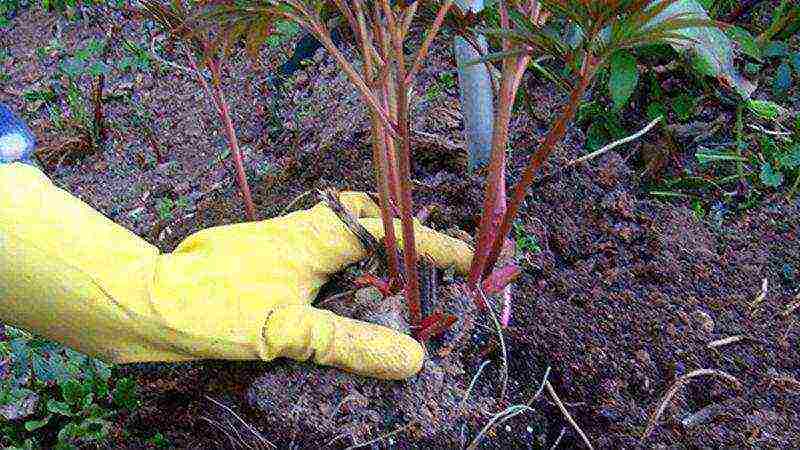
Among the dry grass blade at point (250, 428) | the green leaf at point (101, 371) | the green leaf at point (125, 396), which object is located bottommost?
the green leaf at point (125, 396)

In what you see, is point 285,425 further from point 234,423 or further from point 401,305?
point 401,305

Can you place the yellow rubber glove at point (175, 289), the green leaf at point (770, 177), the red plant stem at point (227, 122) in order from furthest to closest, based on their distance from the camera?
the green leaf at point (770, 177), the red plant stem at point (227, 122), the yellow rubber glove at point (175, 289)

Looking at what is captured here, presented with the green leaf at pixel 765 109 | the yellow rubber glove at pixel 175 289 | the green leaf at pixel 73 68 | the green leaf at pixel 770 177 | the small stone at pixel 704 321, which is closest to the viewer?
the yellow rubber glove at pixel 175 289

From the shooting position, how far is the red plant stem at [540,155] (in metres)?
1.02

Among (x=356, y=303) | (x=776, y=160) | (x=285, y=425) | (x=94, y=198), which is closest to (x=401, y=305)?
(x=356, y=303)

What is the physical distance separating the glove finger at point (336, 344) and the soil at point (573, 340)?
0.05m

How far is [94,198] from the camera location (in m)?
2.30

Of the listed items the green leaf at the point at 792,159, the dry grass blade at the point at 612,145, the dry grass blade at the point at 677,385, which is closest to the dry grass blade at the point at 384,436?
the dry grass blade at the point at 677,385

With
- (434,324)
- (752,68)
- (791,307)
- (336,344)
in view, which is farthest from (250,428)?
(752,68)

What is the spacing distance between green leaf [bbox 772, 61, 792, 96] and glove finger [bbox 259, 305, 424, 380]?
1079mm

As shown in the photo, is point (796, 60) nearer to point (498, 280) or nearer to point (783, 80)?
point (783, 80)

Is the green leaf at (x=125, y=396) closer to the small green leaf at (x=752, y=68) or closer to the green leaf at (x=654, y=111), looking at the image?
the green leaf at (x=654, y=111)

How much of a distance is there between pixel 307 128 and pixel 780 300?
4.17ft

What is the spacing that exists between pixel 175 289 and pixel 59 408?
1.48ft
